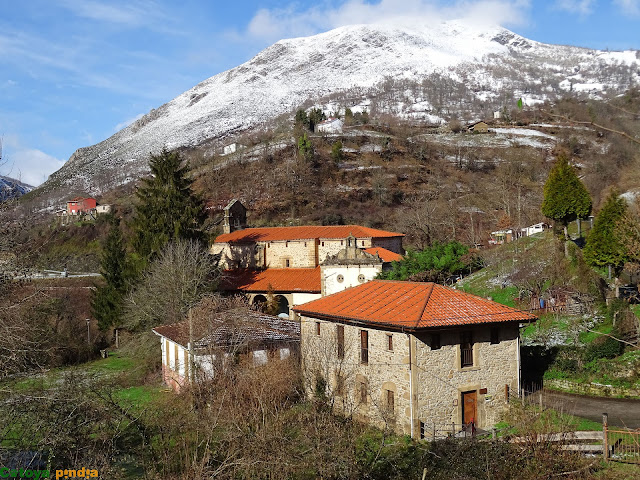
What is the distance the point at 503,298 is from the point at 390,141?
6849 centimetres

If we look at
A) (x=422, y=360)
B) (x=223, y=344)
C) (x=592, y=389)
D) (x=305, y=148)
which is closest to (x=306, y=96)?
(x=305, y=148)

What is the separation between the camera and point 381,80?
173750 mm

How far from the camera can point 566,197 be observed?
2892 cm

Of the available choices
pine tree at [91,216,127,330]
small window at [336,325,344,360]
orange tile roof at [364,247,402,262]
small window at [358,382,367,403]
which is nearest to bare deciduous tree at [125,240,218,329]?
pine tree at [91,216,127,330]

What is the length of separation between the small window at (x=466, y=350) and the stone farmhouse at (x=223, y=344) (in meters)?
6.47

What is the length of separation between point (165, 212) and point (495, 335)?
22175 mm

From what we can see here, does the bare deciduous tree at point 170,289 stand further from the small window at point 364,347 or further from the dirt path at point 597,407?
the dirt path at point 597,407

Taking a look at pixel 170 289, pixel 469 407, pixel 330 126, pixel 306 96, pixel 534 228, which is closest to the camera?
pixel 469 407

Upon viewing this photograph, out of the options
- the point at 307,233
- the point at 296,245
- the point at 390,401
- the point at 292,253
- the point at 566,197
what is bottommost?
the point at 390,401

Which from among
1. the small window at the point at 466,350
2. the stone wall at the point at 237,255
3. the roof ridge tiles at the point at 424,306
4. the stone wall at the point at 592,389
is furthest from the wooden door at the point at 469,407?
the stone wall at the point at 237,255

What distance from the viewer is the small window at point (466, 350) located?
1741 cm

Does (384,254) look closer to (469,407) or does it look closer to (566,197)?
(566,197)

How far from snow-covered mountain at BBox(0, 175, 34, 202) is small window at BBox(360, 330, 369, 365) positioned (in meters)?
10.8

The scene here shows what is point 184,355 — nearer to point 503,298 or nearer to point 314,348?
point 314,348
